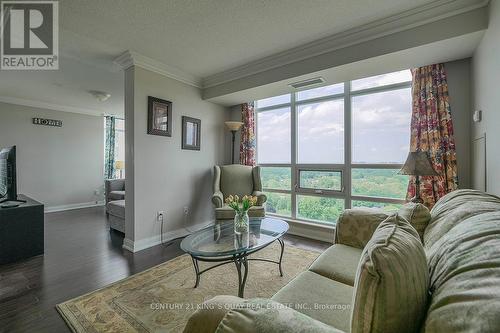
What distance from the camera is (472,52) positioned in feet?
7.69

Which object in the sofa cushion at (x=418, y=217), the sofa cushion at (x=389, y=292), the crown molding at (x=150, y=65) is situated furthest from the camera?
the crown molding at (x=150, y=65)

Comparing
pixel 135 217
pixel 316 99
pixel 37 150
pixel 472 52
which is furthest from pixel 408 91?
pixel 37 150

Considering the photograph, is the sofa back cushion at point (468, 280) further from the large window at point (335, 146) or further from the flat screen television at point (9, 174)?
the flat screen television at point (9, 174)

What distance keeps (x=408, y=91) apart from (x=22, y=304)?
4535mm

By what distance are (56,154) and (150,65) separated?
4182mm

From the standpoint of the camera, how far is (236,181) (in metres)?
3.83

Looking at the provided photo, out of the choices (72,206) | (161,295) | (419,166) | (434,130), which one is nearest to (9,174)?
(161,295)

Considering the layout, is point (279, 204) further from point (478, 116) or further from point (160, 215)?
point (478, 116)

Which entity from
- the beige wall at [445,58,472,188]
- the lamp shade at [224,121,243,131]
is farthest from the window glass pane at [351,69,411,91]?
the lamp shade at [224,121,243,131]

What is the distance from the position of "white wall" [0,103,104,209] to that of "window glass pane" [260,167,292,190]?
4.76 metres

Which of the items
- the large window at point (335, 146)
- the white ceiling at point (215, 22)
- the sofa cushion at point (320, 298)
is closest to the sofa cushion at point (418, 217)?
the sofa cushion at point (320, 298)

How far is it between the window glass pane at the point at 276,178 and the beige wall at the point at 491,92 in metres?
2.36

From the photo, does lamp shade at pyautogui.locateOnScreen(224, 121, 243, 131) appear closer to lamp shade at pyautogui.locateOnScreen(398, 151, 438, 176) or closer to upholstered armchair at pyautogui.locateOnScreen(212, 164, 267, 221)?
upholstered armchair at pyautogui.locateOnScreen(212, 164, 267, 221)

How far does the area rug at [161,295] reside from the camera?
63.2 inches
